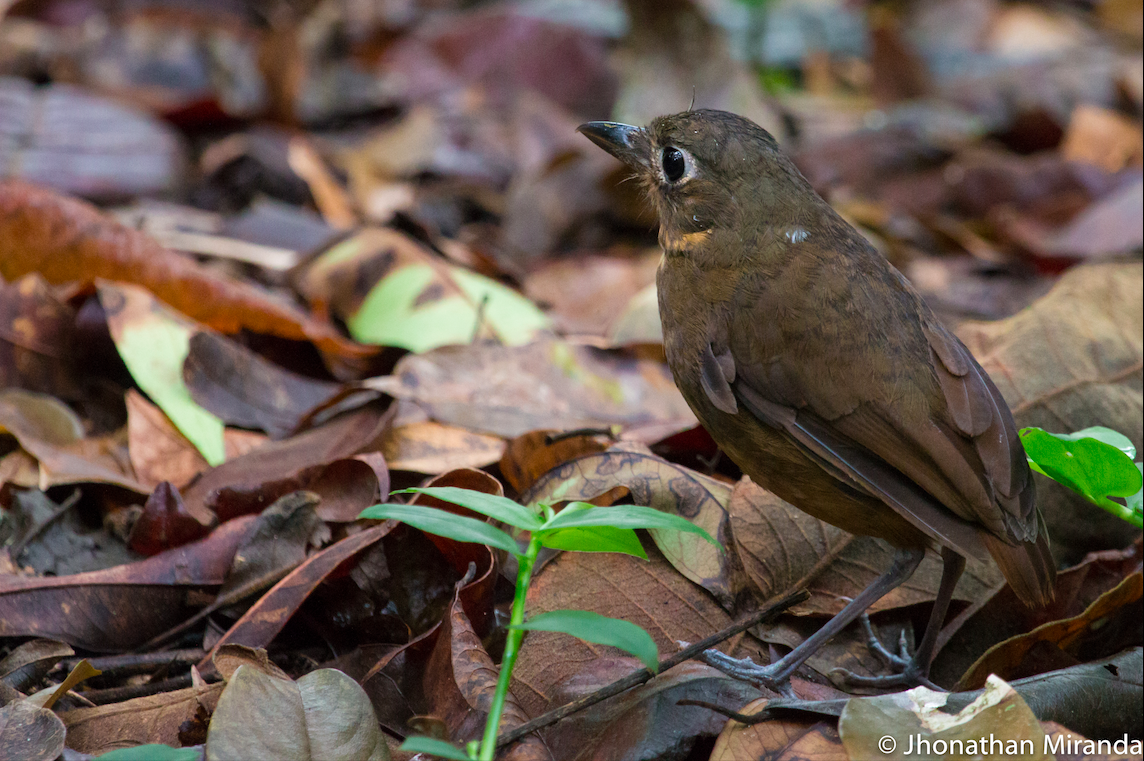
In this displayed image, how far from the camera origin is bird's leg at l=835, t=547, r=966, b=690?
2641 millimetres

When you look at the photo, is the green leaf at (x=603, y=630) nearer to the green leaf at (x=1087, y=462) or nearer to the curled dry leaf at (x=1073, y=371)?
the green leaf at (x=1087, y=462)

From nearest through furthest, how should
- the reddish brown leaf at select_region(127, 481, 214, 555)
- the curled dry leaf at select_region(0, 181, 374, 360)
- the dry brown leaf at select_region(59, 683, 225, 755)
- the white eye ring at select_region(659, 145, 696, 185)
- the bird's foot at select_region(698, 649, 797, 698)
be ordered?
the dry brown leaf at select_region(59, 683, 225, 755), the bird's foot at select_region(698, 649, 797, 698), the reddish brown leaf at select_region(127, 481, 214, 555), the white eye ring at select_region(659, 145, 696, 185), the curled dry leaf at select_region(0, 181, 374, 360)

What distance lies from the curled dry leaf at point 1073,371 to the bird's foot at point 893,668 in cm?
66

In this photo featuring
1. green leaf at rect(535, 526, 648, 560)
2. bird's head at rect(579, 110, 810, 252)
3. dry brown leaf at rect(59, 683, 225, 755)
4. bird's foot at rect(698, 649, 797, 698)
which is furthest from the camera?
bird's head at rect(579, 110, 810, 252)

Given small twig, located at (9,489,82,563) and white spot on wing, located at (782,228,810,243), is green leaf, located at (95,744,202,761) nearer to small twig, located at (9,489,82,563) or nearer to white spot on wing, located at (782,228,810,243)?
small twig, located at (9,489,82,563)

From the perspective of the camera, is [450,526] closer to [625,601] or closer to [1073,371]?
[625,601]

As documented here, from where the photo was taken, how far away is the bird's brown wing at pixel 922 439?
103 inches

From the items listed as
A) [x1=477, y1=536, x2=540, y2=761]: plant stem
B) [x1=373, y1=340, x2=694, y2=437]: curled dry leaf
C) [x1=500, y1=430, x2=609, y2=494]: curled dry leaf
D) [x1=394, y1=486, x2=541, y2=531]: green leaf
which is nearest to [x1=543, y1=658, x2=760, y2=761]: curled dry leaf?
[x1=477, y1=536, x2=540, y2=761]: plant stem

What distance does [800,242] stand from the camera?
2.97 m

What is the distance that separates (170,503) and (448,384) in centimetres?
98

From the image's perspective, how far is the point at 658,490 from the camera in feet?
9.37

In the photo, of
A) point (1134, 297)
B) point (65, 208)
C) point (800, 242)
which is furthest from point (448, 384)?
point (1134, 297)

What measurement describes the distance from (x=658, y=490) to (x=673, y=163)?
992 mm

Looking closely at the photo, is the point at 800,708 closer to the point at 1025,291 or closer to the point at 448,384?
the point at 448,384
